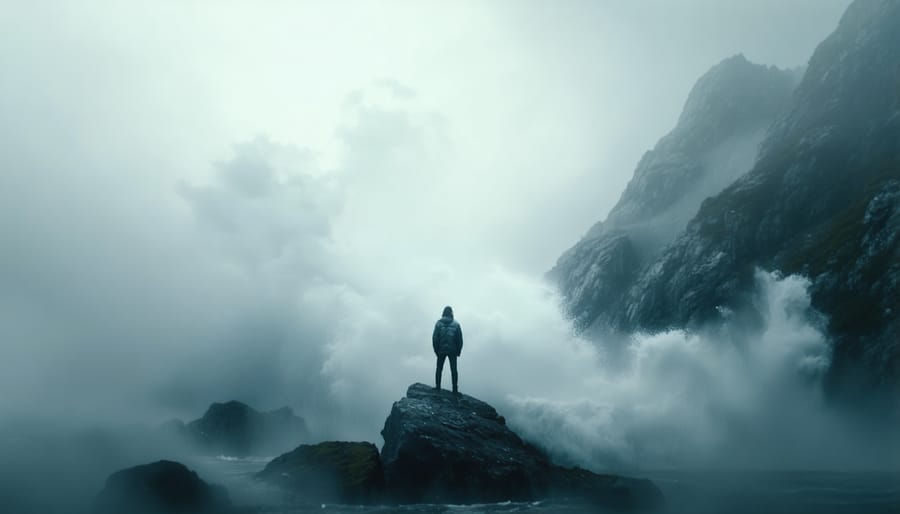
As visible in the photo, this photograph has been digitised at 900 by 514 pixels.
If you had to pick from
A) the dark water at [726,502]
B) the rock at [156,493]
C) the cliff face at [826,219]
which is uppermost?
the cliff face at [826,219]

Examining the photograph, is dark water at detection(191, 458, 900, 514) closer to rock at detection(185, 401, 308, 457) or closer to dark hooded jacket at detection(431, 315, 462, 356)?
dark hooded jacket at detection(431, 315, 462, 356)

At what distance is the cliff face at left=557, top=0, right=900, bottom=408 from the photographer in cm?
10706

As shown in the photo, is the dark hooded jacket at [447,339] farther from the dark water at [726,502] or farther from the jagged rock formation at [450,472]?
the dark water at [726,502]

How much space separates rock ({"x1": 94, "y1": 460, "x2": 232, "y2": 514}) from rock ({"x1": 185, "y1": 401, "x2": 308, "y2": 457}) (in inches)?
5388

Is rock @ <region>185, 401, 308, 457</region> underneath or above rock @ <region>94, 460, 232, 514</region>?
above

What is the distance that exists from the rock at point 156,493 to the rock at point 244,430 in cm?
13686

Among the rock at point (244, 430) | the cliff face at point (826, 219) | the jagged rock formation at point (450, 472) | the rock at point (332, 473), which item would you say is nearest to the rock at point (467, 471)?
the jagged rock formation at point (450, 472)

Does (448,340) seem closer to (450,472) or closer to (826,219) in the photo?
(450,472)

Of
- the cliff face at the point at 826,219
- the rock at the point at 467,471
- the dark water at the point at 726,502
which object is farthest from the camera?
the cliff face at the point at 826,219

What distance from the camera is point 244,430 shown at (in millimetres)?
168750

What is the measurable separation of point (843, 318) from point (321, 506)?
11150cm

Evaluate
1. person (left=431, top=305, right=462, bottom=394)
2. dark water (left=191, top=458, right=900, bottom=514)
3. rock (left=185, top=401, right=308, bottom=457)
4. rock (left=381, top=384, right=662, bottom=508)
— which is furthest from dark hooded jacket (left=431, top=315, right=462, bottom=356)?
rock (left=185, top=401, right=308, bottom=457)

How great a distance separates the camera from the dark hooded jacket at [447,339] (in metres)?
40.2

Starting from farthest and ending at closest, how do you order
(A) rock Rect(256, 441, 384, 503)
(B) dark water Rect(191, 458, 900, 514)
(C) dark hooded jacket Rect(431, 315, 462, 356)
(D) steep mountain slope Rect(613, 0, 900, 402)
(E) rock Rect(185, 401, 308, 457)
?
(E) rock Rect(185, 401, 308, 457) → (D) steep mountain slope Rect(613, 0, 900, 402) → (C) dark hooded jacket Rect(431, 315, 462, 356) → (A) rock Rect(256, 441, 384, 503) → (B) dark water Rect(191, 458, 900, 514)
